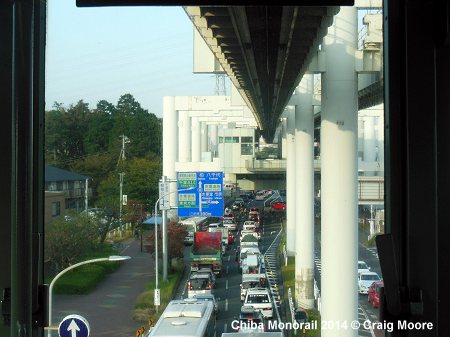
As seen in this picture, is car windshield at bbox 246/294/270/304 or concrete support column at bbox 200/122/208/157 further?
concrete support column at bbox 200/122/208/157

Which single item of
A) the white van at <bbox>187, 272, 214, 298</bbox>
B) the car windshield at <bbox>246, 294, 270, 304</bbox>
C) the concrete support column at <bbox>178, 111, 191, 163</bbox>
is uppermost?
the concrete support column at <bbox>178, 111, 191, 163</bbox>

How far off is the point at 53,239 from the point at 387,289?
0.69m

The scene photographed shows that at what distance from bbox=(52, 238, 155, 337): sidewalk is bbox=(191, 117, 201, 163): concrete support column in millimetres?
2007

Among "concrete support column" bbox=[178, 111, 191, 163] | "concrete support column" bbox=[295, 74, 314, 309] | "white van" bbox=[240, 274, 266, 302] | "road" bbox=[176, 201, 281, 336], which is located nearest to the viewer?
"road" bbox=[176, 201, 281, 336]

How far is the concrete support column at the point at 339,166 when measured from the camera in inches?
229

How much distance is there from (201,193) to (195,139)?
122 centimetres

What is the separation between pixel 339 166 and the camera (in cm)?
601

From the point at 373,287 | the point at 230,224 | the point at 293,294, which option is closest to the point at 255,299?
the point at 230,224

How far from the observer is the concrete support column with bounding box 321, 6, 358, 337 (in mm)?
5816

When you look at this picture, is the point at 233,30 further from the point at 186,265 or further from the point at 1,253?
the point at 1,253

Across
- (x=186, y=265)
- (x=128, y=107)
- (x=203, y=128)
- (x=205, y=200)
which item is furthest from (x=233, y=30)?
(x=128, y=107)

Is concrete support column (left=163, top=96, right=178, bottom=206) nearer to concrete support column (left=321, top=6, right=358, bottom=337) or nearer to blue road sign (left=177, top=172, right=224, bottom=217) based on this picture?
blue road sign (left=177, top=172, right=224, bottom=217)

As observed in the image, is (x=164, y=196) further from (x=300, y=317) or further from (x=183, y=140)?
(x=183, y=140)

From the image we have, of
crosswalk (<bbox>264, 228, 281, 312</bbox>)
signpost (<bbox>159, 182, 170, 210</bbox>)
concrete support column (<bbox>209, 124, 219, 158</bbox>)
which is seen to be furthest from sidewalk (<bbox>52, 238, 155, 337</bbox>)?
crosswalk (<bbox>264, 228, 281, 312</bbox>)
